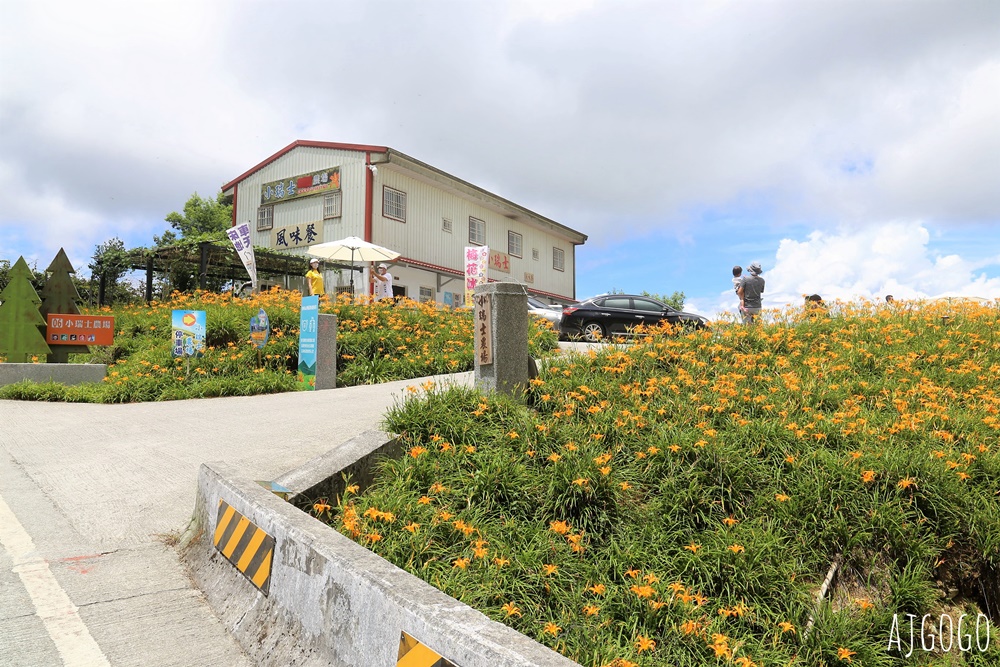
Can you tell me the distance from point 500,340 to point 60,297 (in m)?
10.2

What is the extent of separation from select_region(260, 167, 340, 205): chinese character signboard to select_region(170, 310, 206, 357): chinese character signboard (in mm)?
13204

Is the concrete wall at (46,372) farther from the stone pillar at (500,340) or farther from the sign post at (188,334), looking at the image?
the stone pillar at (500,340)

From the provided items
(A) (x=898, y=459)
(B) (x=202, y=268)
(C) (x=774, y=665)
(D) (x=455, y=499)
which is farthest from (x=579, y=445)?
(B) (x=202, y=268)

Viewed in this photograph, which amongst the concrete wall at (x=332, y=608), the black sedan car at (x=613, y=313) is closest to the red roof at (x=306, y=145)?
the black sedan car at (x=613, y=313)

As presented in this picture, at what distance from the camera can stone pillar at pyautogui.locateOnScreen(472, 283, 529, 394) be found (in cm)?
518

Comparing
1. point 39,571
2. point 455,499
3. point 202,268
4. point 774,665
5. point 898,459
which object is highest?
point 202,268

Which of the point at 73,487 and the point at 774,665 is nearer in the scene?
the point at 774,665

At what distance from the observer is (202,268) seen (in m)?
17.4

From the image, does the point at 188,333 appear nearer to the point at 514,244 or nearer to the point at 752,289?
the point at 752,289

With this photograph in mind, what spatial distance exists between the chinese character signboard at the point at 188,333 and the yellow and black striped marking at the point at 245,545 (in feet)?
24.4

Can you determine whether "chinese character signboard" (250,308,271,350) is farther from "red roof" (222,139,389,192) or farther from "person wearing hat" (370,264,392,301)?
"red roof" (222,139,389,192)

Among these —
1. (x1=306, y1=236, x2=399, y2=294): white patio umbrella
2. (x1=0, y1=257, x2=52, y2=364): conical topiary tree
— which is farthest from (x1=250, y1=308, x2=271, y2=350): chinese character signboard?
(x1=306, y1=236, x2=399, y2=294): white patio umbrella

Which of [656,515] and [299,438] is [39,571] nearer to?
[299,438]

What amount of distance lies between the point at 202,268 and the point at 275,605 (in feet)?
55.2
